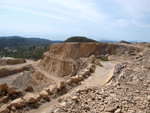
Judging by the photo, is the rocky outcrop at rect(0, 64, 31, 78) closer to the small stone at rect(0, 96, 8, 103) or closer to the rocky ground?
the small stone at rect(0, 96, 8, 103)

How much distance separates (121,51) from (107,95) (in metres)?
21.3

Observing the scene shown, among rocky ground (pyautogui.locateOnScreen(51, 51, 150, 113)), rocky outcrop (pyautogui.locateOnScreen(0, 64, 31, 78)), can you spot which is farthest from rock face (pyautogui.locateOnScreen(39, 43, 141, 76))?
rocky ground (pyautogui.locateOnScreen(51, 51, 150, 113))

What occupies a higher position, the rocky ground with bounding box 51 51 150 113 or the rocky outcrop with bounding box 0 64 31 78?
the rocky ground with bounding box 51 51 150 113

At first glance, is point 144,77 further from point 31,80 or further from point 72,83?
point 31,80

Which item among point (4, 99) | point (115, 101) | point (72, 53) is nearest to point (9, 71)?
point (72, 53)

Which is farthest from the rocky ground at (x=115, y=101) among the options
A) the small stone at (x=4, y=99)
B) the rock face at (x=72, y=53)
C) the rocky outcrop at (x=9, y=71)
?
the rocky outcrop at (x=9, y=71)

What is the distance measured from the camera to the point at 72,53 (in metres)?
26.9

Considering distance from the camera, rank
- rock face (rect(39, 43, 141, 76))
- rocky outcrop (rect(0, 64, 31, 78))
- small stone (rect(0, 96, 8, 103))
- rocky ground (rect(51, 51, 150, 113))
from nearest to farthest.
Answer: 1. rocky ground (rect(51, 51, 150, 113))
2. small stone (rect(0, 96, 8, 103))
3. rock face (rect(39, 43, 141, 76))
4. rocky outcrop (rect(0, 64, 31, 78))

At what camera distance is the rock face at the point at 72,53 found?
2458cm

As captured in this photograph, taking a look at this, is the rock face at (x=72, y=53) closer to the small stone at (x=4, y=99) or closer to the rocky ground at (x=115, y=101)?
the small stone at (x=4, y=99)

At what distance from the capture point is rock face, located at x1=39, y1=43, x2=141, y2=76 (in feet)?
80.6

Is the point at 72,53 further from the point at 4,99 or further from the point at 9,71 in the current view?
the point at 9,71

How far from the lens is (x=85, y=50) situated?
27.4m

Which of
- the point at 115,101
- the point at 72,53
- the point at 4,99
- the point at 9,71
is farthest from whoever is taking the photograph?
the point at 9,71
